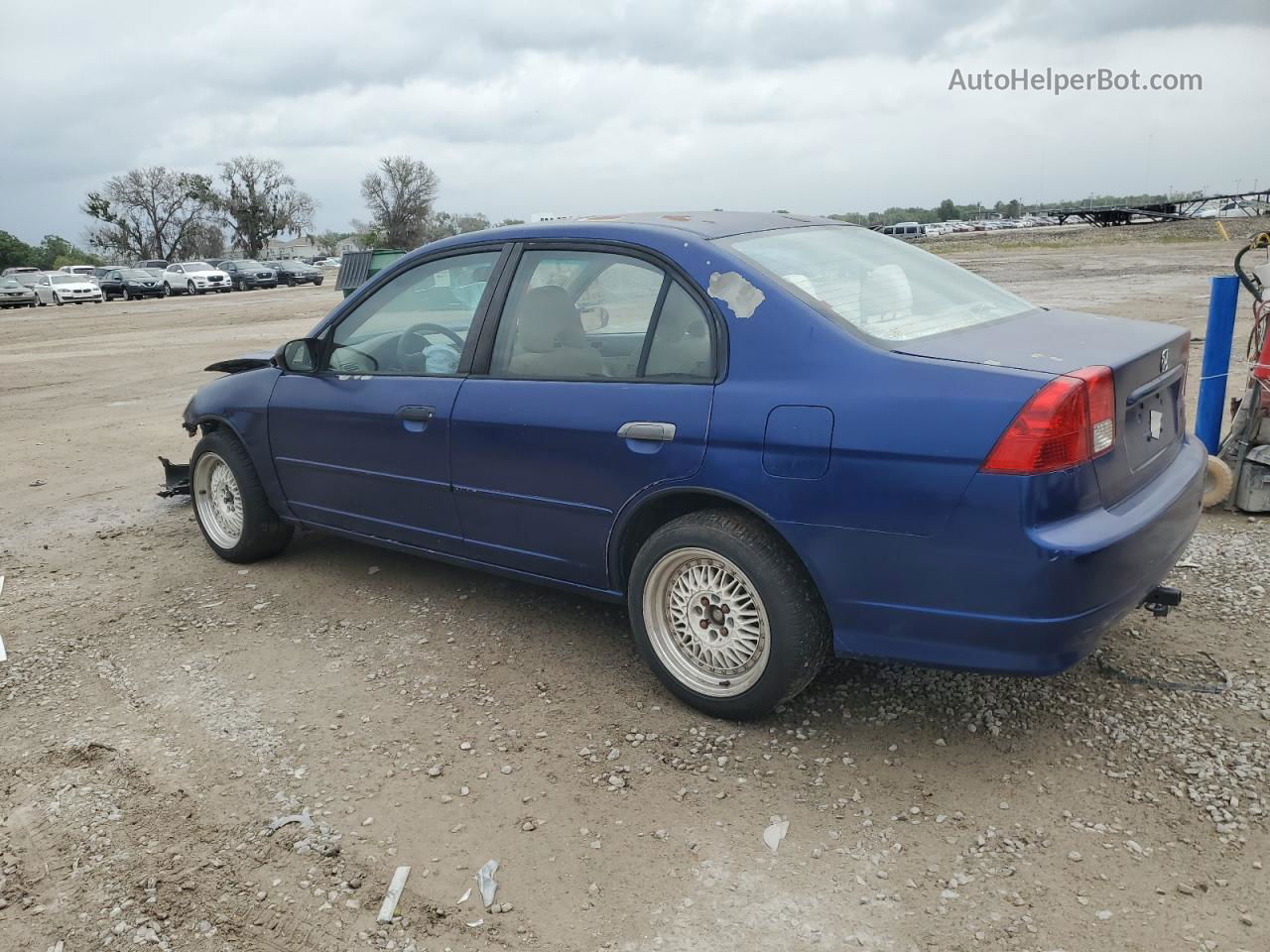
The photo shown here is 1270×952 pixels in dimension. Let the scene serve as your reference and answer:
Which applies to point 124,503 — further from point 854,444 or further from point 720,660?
point 854,444

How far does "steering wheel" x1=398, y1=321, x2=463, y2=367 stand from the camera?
4.28 m

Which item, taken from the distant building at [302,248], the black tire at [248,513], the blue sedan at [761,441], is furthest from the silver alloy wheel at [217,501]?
the distant building at [302,248]

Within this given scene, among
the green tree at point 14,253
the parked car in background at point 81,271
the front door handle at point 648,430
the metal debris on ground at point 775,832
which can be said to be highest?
the green tree at point 14,253

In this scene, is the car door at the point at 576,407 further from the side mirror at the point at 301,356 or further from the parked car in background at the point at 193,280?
the parked car in background at the point at 193,280

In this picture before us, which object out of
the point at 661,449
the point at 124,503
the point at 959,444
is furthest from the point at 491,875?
the point at 124,503

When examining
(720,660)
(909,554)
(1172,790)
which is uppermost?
(909,554)

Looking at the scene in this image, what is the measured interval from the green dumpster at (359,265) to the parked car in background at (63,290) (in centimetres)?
3353

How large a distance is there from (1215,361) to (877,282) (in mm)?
3244

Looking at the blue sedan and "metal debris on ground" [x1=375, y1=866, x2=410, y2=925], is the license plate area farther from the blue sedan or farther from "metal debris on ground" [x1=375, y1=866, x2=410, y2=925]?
"metal debris on ground" [x1=375, y1=866, x2=410, y2=925]

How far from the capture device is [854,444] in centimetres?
288

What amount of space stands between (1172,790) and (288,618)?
3510mm

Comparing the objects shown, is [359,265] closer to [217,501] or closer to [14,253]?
[217,501]

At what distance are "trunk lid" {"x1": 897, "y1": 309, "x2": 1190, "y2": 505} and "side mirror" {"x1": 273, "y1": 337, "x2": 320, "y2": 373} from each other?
2.80 meters

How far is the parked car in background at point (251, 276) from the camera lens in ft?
145
